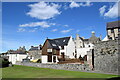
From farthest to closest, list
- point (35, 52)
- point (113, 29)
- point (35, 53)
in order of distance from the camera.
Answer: point (35, 52) → point (35, 53) → point (113, 29)

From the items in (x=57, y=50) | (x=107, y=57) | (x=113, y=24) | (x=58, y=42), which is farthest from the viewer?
(x=58, y=42)

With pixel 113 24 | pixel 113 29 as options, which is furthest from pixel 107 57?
pixel 113 24

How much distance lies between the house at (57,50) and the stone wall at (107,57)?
23.4 metres

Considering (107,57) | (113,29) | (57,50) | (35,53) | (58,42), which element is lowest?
(35,53)

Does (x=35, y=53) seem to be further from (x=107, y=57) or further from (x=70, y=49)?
(x=107, y=57)

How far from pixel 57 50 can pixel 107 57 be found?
2815 cm

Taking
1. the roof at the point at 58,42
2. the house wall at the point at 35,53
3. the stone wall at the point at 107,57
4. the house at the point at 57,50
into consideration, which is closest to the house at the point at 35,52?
the house wall at the point at 35,53

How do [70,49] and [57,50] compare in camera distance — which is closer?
[57,50]

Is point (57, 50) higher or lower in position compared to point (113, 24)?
lower

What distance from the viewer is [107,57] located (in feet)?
105

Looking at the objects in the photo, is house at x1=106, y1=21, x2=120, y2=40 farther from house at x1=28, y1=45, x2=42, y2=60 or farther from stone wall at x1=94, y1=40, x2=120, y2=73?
house at x1=28, y1=45, x2=42, y2=60

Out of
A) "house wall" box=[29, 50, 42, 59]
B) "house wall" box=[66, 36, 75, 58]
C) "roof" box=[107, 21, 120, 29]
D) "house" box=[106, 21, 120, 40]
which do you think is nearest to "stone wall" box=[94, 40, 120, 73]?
"house wall" box=[66, 36, 75, 58]

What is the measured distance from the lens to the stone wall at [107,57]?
30539 mm

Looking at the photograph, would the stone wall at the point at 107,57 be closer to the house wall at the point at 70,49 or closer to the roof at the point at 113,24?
the house wall at the point at 70,49
